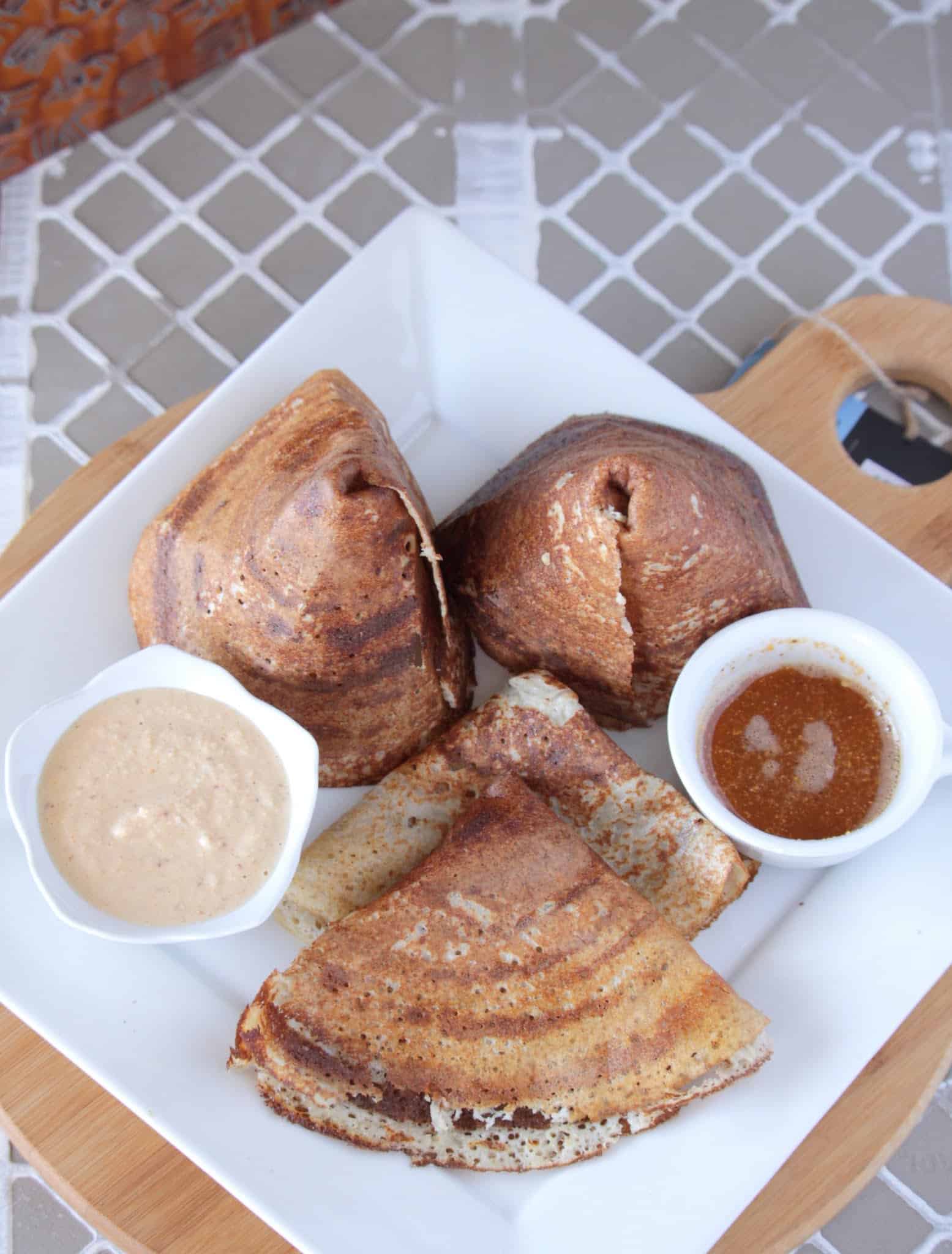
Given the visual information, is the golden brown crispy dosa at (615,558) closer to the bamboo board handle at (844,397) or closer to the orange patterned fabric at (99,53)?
the bamboo board handle at (844,397)

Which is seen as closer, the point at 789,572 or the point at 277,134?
the point at 789,572

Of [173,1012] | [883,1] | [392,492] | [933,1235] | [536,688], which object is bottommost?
[173,1012]

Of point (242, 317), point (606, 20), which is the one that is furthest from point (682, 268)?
point (242, 317)

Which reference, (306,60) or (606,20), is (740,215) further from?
(306,60)

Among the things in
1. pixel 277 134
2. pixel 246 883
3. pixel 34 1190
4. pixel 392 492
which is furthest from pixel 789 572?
pixel 34 1190

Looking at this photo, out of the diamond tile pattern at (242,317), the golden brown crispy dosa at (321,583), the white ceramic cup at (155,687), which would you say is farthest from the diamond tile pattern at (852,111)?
the white ceramic cup at (155,687)

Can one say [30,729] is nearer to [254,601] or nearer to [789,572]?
[254,601]

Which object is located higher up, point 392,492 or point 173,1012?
point 392,492
